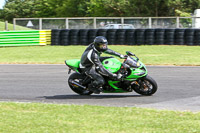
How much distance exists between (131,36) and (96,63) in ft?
50.9

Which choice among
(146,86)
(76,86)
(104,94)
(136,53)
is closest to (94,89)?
(76,86)

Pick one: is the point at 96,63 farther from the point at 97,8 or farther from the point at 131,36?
the point at 97,8

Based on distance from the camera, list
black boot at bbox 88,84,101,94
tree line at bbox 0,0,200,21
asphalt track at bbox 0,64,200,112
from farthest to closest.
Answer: tree line at bbox 0,0,200,21 < black boot at bbox 88,84,101,94 < asphalt track at bbox 0,64,200,112

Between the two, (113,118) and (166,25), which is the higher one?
(166,25)

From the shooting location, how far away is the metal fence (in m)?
25.5

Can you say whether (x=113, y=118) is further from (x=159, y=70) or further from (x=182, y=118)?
A: (x=159, y=70)

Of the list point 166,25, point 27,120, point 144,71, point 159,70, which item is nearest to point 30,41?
point 166,25

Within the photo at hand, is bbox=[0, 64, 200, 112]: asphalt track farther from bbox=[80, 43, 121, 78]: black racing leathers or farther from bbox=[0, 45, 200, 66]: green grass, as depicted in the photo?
bbox=[0, 45, 200, 66]: green grass

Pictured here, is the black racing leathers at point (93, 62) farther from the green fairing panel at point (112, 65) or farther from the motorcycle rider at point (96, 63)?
the green fairing panel at point (112, 65)

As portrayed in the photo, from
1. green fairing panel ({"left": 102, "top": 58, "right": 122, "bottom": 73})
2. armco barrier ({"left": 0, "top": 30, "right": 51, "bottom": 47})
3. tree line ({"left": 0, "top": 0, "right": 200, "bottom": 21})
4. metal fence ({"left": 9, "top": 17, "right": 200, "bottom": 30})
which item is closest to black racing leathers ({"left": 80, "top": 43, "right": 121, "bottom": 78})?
green fairing panel ({"left": 102, "top": 58, "right": 122, "bottom": 73})

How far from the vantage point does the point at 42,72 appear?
14.8m

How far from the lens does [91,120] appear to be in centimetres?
674

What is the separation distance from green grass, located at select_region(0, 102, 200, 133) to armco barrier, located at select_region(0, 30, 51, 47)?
18885 mm

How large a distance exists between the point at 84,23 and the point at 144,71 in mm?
18615
